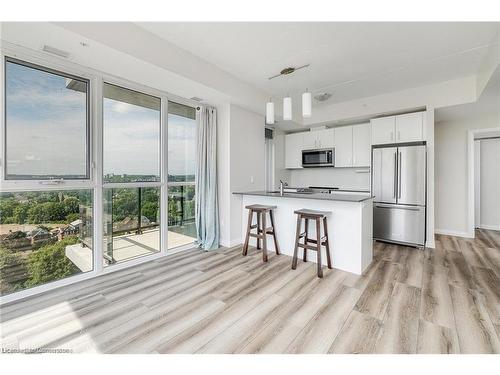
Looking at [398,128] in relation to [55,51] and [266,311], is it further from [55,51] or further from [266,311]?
[55,51]

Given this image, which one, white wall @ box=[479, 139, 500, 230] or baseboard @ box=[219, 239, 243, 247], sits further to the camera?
white wall @ box=[479, 139, 500, 230]

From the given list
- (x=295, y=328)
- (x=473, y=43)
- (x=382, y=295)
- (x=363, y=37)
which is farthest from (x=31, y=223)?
(x=473, y=43)

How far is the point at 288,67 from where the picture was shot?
3252 mm

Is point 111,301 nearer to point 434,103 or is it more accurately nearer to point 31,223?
point 31,223

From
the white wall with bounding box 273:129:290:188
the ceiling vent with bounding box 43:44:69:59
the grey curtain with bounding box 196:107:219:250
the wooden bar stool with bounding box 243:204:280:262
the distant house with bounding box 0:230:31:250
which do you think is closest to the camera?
the ceiling vent with bounding box 43:44:69:59

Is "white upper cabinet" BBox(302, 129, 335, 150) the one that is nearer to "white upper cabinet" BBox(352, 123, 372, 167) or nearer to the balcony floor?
"white upper cabinet" BBox(352, 123, 372, 167)

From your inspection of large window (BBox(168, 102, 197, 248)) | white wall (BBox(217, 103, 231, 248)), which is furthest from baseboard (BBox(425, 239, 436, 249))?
large window (BBox(168, 102, 197, 248))

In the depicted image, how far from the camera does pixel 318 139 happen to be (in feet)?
17.6

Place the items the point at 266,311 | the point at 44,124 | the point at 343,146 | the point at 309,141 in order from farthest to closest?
the point at 309,141 < the point at 343,146 < the point at 44,124 < the point at 266,311

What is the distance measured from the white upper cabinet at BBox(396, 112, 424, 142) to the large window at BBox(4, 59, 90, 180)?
4839mm

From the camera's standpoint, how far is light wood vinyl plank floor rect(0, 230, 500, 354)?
5.43ft

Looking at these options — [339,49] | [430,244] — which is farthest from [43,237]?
[430,244]

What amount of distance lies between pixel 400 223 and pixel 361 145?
5.67ft

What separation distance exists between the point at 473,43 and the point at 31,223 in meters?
5.34
